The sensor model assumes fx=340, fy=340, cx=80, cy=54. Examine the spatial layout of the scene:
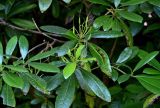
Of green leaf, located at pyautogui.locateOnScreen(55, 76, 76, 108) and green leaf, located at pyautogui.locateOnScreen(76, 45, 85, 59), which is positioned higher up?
green leaf, located at pyautogui.locateOnScreen(76, 45, 85, 59)

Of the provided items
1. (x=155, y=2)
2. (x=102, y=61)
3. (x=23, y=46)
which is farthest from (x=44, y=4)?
(x=155, y=2)

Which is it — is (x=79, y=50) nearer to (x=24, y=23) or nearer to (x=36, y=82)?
(x=36, y=82)

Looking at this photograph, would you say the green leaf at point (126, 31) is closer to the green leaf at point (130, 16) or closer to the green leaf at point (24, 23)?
the green leaf at point (130, 16)

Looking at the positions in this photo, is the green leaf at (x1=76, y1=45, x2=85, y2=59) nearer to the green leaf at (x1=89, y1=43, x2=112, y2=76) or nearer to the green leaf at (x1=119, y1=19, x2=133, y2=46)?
the green leaf at (x1=89, y1=43, x2=112, y2=76)

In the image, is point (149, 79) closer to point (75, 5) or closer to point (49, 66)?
point (49, 66)

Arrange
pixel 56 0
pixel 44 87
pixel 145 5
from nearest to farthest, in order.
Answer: pixel 44 87, pixel 145 5, pixel 56 0

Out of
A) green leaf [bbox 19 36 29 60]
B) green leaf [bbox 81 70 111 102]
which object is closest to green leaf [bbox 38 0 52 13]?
green leaf [bbox 19 36 29 60]

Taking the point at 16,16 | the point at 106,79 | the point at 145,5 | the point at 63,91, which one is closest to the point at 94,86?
the point at 63,91
